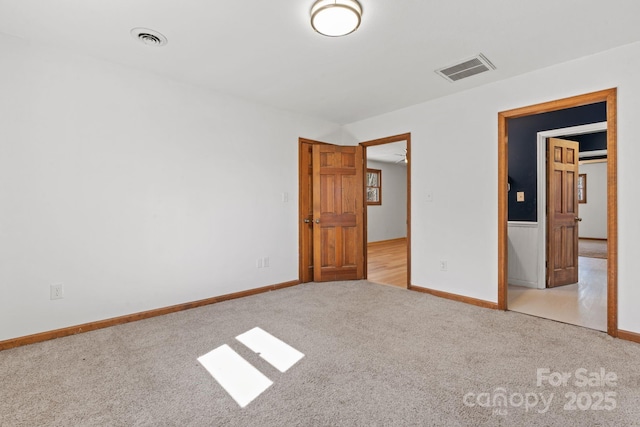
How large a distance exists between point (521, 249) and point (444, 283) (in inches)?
57.7

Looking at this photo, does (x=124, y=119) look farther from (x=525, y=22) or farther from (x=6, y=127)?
(x=525, y=22)

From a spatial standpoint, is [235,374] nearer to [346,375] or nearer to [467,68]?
[346,375]

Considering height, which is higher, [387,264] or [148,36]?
[148,36]

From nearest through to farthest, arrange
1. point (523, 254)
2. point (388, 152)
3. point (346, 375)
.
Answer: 1. point (346, 375)
2. point (523, 254)
3. point (388, 152)

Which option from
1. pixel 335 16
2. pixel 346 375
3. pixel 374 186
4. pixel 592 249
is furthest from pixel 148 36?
pixel 592 249

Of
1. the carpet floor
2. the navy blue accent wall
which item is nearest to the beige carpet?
the navy blue accent wall

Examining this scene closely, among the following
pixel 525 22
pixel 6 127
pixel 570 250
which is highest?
pixel 525 22

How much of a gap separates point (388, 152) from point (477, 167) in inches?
166

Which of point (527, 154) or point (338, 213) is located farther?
point (338, 213)

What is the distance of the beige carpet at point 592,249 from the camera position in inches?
268

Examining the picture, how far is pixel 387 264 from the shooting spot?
5930mm

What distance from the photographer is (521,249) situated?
434 cm

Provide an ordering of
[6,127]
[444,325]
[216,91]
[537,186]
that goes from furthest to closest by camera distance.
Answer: [537,186]
[216,91]
[444,325]
[6,127]

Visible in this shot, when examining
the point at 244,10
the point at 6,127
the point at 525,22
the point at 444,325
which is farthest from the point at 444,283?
the point at 6,127
